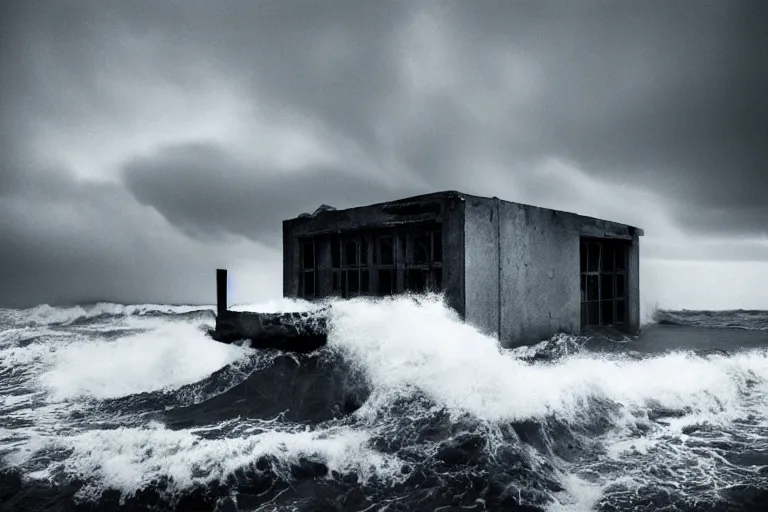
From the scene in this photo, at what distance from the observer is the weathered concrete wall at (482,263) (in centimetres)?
834

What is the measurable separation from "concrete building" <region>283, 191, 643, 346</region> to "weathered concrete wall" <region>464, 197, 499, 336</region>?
2cm

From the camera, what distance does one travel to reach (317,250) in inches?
455

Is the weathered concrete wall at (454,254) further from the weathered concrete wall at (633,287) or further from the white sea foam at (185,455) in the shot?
the weathered concrete wall at (633,287)

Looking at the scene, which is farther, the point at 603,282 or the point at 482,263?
the point at 603,282

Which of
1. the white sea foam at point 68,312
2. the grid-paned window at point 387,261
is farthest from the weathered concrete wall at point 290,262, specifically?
the white sea foam at point 68,312

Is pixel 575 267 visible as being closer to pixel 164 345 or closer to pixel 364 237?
pixel 364 237

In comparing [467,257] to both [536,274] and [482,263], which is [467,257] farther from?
[536,274]

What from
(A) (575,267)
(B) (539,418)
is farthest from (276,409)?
(A) (575,267)

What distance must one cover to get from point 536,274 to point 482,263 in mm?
2162

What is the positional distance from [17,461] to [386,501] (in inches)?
195

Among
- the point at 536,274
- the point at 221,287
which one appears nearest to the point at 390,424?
the point at 536,274

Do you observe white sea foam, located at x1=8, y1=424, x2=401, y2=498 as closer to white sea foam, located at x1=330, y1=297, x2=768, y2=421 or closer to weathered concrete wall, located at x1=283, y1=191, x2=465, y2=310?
white sea foam, located at x1=330, y1=297, x2=768, y2=421

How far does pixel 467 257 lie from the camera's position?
830 centimetres

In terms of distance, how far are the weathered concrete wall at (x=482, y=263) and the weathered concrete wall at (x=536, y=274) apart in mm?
245
